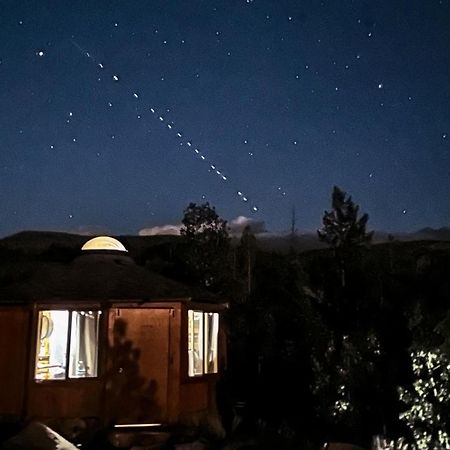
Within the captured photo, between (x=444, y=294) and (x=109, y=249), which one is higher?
(x=109, y=249)

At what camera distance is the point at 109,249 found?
13555mm

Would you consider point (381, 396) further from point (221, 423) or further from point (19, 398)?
point (19, 398)

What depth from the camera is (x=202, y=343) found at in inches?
494

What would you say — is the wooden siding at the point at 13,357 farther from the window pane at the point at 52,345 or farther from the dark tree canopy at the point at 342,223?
the dark tree canopy at the point at 342,223

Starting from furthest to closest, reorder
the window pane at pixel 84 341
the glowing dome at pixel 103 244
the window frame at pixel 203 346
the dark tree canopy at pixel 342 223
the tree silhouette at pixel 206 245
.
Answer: the dark tree canopy at pixel 342 223 → the tree silhouette at pixel 206 245 → the glowing dome at pixel 103 244 → the window frame at pixel 203 346 → the window pane at pixel 84 341

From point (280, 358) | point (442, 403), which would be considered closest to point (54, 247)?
point (280, 358)

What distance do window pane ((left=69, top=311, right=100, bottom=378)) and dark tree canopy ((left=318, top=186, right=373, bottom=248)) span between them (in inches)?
960

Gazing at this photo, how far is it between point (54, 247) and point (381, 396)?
18.7 meters

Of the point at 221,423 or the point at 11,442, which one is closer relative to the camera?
the point at 11,442

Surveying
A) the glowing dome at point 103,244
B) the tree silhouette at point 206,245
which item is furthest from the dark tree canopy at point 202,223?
the glowing dome at point 103,244

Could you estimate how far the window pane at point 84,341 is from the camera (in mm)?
11195

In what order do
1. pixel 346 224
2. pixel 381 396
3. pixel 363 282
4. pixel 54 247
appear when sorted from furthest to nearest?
pixel 346 224 → pixel 54 247 → pixel 363 282 → pixel 381 396

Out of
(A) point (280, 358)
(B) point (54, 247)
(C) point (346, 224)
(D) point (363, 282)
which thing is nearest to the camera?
(D) point (363, 282)

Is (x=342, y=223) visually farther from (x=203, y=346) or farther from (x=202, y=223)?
(x=203, y=346)
